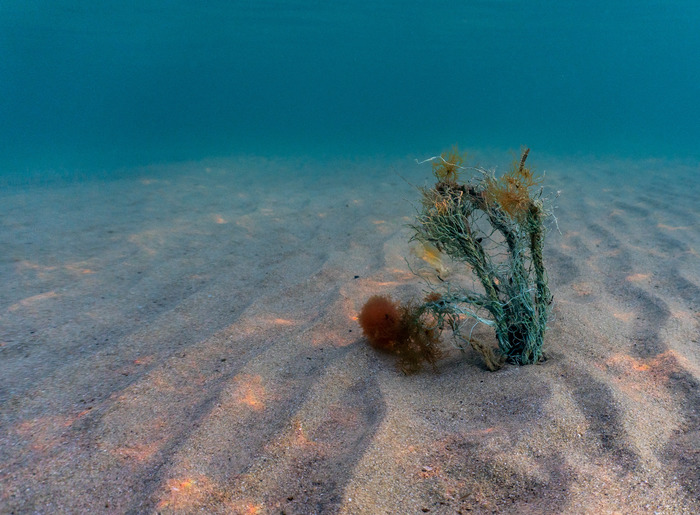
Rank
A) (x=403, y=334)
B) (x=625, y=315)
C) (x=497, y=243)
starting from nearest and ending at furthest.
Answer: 1. (x=497, y=243)
2. (x=403, y=334)
3. (x=625, y=315)

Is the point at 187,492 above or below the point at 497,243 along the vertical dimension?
below

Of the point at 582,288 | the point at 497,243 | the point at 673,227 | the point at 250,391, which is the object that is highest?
the point at 497,243

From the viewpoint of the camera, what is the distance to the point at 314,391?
2.57 meters

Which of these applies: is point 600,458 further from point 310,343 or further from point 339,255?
point 339,255

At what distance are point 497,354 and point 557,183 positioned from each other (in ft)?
32.2

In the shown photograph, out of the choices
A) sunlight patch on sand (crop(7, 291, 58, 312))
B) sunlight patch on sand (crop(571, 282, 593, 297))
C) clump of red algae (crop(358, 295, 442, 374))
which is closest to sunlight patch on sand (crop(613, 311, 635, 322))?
sunlight patch on sand (crop(571, 282, 593, 297))

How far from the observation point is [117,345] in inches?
127

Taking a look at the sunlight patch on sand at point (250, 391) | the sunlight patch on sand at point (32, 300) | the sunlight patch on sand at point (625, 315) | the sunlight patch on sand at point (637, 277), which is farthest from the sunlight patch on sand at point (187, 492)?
the sunlight patch on sand at point (637, 277)

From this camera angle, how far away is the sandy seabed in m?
1.81

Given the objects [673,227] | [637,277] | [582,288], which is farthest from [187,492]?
[673,227]

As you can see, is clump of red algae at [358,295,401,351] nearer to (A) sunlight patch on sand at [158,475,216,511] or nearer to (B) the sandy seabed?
(B) the sandy seabed

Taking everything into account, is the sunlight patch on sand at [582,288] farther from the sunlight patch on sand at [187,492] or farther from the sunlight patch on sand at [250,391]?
the sunlight patch on sand at [187,492]

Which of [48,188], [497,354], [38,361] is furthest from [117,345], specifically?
[48,188]

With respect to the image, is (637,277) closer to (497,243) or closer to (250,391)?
(497,243)
